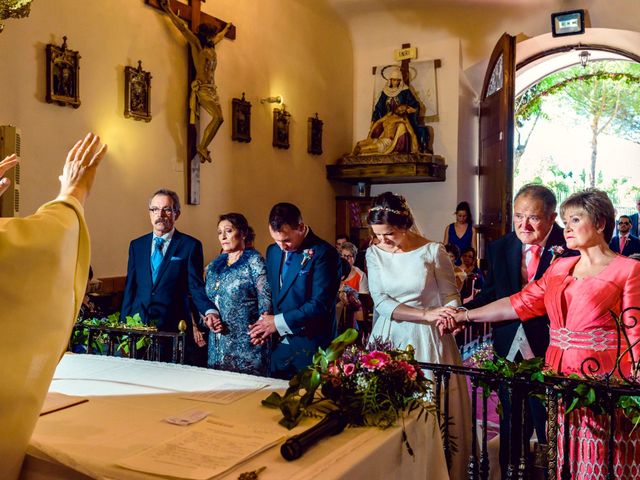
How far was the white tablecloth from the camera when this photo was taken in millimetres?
1728

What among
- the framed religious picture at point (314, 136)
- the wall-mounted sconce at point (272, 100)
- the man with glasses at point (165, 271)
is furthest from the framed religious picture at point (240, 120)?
the man with glasses at point (165, 271)

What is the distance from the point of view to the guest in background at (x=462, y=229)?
11141 mm

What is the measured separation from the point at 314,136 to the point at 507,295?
7773 mm

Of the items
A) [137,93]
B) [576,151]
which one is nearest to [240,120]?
[137,93]

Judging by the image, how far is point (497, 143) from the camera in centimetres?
1077

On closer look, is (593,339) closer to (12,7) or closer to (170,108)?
(12,7)

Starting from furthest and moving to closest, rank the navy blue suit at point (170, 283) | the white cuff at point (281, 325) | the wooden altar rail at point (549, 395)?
the navy blue suit at point (170, 283) → the white cuff at point (281, 325) → the wooden altar rail at point (549, 395)

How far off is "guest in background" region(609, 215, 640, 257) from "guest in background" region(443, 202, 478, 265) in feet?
6.88

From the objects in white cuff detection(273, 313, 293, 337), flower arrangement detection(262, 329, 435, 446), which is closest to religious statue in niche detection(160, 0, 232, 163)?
white cuff detection(273, 313, 293, 337)

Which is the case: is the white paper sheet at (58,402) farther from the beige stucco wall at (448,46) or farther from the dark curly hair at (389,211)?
the beige stucco wall at (448,46)

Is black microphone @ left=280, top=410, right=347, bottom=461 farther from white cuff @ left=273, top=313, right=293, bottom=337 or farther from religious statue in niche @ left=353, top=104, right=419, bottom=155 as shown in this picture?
religious statue in niche @ left=353, top=104, right=419, bottom=155

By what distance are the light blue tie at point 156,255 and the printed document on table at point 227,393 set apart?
2.46 metres

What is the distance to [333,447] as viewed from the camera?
1861 mm

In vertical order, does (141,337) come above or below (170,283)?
below
